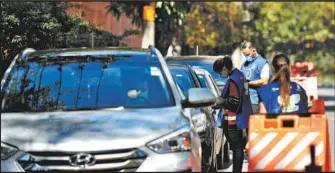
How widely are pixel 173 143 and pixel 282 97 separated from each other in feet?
5.88

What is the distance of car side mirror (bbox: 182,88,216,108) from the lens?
778cm

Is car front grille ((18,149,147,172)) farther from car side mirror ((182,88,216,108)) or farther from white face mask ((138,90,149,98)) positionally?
white face mask ((138,90,149,98))

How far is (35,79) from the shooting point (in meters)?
8.42

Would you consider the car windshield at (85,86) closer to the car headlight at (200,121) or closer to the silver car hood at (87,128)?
the silver car hood at (87,128)

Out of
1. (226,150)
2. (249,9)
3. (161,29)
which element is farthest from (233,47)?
(226,150)

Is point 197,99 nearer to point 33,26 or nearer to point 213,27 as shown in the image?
point 33,26

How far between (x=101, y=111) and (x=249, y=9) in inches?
1994

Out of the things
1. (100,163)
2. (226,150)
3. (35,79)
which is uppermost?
(35,79)

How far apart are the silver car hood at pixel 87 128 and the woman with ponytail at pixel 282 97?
51.4 inches

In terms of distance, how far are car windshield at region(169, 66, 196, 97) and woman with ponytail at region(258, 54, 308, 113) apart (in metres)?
3.01

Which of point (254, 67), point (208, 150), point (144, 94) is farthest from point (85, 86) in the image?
point (254, 67)

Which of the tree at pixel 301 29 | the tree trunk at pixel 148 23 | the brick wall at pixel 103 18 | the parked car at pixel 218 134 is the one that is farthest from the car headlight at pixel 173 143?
the tree at pixel 301 29

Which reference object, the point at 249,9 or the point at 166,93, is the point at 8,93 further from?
the point at 249,9

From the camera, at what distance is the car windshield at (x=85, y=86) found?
800 cm
